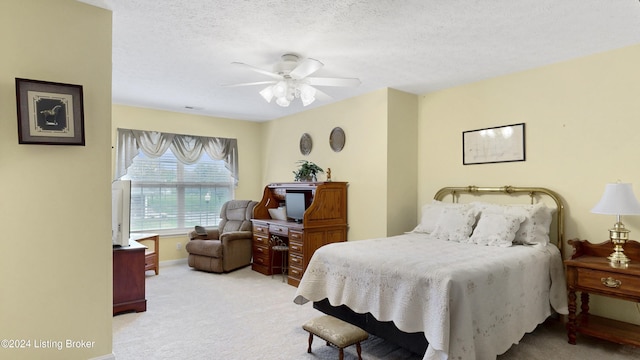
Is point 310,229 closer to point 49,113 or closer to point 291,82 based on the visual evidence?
point 291,82

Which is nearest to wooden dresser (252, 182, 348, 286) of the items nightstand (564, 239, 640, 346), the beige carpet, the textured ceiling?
the beige carpet

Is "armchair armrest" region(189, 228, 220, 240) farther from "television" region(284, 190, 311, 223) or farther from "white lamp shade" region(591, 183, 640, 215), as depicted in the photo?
"white lamp shade" region(591, 183, 640, 215)

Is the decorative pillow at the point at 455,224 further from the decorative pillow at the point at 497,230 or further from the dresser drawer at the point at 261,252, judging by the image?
the dresser drawer at the point at 261,252

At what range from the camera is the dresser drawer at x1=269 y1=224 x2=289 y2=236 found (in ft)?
16.3

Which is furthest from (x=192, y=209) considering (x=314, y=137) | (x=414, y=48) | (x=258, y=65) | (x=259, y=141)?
(x=414, y=48)

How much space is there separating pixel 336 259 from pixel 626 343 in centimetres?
234

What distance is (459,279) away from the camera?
7.65 feet

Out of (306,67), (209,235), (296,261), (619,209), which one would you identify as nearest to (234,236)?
(209,235)

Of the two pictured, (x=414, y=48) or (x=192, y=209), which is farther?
(x=192, y=209)

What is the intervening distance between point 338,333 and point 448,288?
87 cm

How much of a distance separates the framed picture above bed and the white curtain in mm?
4149

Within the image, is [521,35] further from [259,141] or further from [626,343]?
[259,141]

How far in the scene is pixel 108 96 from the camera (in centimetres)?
251

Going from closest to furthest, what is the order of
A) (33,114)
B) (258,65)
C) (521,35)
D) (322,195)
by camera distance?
(33,114), (521,35), (258,65), (322,195)
